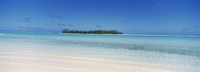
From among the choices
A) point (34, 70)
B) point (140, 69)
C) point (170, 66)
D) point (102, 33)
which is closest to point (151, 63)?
point (170, 66)

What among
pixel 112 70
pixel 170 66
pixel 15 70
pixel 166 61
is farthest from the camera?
pixel 166 61

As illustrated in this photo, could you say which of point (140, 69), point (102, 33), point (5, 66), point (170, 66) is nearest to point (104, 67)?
point (140, 69)

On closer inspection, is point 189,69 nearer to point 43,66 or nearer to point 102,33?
point 43,66

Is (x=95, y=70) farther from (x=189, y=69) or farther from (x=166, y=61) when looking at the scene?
(x=166, y=61)

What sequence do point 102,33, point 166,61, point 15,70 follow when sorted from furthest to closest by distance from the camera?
point 102,33 < point 166,61 < point 15,70

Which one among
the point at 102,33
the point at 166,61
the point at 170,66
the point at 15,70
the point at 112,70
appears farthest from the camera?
the point at 102,33

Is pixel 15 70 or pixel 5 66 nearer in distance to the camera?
pixel 15 70

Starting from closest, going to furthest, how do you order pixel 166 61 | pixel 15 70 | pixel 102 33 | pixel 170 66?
pixel 15 70 → pixel 170 66 → pixel 166 61 → pixel 102 33

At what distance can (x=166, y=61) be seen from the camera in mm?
3342

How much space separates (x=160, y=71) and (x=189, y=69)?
0.31 meters

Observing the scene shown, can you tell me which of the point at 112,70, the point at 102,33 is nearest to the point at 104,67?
the point at 112,70

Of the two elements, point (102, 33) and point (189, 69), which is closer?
point (189, 69)

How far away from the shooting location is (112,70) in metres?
2.60

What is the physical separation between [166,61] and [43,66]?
146cm
